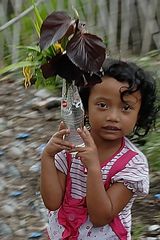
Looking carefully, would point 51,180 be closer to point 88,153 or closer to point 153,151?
point 88,153

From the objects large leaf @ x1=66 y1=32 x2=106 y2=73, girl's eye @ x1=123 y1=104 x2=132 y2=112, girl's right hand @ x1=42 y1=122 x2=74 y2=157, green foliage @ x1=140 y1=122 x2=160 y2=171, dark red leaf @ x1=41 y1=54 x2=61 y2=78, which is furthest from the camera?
green foliage @ x1=140 y1=122 x2=160 y2=171

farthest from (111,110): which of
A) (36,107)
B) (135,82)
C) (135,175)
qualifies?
(36,107)

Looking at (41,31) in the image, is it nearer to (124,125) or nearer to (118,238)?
(124,125)

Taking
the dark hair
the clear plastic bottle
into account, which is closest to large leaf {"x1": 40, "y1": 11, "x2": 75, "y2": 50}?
the clear plastic bottle

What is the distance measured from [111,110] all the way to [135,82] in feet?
0.49

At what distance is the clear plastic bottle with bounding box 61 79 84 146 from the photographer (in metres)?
2.69

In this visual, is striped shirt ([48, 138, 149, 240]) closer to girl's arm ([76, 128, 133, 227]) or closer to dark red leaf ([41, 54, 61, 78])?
girl's arm ([76, 128, 133, 227])

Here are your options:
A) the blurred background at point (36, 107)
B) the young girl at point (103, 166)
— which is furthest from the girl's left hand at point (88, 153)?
the blurred background at point (36, 107)

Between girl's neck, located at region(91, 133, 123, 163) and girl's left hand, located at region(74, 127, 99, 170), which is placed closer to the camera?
girl's left hand, located at region(74, 127, 99, 170)

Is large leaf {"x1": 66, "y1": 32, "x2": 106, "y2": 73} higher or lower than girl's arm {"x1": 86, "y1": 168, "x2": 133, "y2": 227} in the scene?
higher

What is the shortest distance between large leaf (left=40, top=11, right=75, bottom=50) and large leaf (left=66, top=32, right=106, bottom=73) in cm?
4

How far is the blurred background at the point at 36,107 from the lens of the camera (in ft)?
14.1

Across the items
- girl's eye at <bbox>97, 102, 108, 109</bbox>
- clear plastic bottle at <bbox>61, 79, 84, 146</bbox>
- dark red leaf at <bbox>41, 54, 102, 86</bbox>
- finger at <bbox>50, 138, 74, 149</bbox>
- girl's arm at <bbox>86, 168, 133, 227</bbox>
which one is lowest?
girl's arm at <bbox>86, 168, 133, 227</bbox>

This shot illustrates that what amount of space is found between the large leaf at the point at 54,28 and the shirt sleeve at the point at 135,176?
23.5 inches
